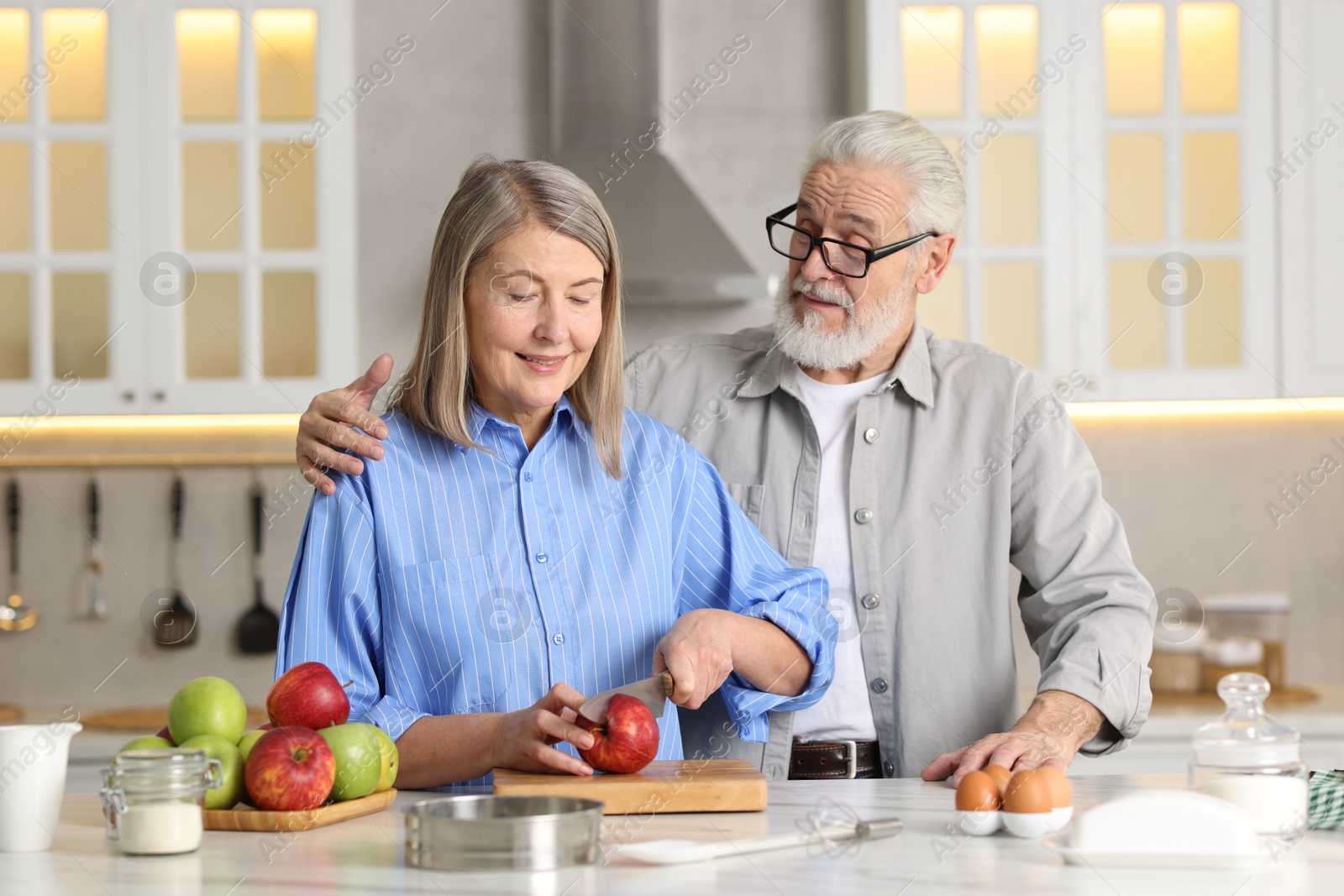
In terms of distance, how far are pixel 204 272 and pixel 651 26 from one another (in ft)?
4.39

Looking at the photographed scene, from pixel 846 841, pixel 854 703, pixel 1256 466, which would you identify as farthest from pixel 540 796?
pixel 1256 466

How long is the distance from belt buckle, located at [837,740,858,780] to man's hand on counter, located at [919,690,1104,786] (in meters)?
0.22

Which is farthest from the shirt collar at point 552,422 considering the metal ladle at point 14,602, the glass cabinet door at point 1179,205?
the metal ladle at point 14,602

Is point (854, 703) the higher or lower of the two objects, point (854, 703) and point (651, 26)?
the lower

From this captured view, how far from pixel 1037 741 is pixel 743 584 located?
1.33ft

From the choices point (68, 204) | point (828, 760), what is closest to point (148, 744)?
point (828, 760)

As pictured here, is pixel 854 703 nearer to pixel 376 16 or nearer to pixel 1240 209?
pixel 1240 209

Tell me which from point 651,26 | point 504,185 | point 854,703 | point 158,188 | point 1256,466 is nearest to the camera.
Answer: point 504,185

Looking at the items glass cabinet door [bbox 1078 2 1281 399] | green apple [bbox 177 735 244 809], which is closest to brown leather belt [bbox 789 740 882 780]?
green apple [bbox 177 735 244 809]

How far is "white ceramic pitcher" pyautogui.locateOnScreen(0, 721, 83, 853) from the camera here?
3.61 feet

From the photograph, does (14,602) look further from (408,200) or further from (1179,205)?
(1179,205)

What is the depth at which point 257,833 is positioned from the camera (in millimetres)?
1161

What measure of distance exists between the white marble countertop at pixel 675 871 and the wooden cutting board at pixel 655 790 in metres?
0.02

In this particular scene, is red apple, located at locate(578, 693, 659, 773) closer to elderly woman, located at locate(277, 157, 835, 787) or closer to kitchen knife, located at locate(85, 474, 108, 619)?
elderly woman, located at locate(277, 157, 835, 787)
